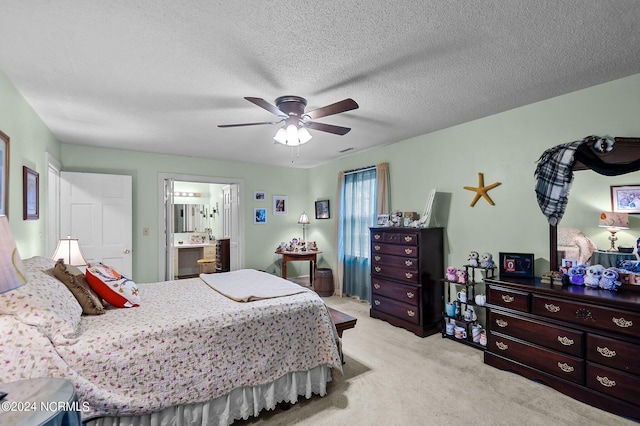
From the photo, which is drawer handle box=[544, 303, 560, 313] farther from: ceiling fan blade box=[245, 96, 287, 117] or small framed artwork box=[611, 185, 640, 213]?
ceiling fan blade box=[245, 96, 287, 117]

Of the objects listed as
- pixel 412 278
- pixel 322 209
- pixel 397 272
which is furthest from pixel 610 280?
pixel 322 209

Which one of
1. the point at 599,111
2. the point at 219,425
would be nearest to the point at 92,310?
the point at 219,425

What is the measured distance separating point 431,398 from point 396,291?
1613mm

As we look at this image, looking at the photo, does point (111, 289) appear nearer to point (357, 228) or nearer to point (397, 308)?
point (397, 308)

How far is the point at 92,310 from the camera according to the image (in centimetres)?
207

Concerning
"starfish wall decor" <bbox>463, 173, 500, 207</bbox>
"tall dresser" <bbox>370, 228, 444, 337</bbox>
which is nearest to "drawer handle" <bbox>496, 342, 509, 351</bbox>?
"tall dresser" <bbox>370, 228, 444, 337</bbox>

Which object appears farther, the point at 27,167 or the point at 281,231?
the point at 281,231

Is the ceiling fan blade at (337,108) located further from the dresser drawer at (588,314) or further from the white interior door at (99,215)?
the white interior door at (99,215)

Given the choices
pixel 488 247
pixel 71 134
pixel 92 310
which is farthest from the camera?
pixel 71 134

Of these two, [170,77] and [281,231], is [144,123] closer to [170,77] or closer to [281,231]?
[170,77]

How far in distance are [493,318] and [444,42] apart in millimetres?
2405

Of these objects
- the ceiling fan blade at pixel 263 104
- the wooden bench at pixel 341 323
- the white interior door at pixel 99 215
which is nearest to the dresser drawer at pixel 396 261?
the wooden bench at pixel 341 323

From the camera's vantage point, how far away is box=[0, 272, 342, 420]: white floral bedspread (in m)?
1.62

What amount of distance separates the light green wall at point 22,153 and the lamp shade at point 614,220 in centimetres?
473
